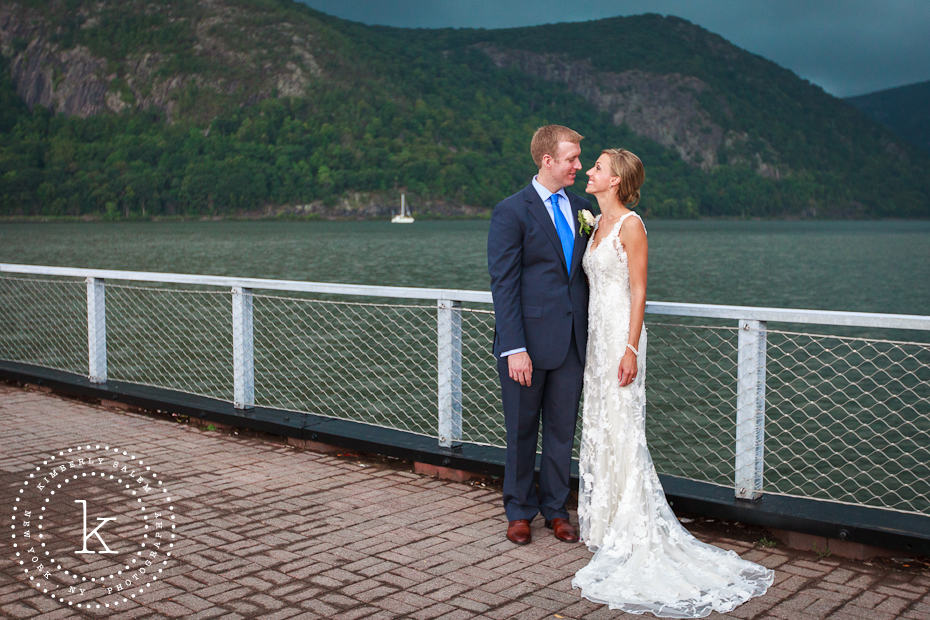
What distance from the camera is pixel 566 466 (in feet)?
14.8

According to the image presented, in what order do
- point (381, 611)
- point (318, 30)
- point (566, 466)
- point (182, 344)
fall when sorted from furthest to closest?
point (318, 30) < point (182, 344) < point (566, 466) < point (381, 611)

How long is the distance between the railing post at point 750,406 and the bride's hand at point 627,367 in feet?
2.05

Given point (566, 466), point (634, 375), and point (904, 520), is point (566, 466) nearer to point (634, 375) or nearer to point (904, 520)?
point (634, 375)

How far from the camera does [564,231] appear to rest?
14.3ft

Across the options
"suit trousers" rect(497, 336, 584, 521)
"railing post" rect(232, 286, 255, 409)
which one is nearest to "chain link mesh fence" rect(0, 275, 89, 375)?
"railing post" rect(232, 286, 255, 409)

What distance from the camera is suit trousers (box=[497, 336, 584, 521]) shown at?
4410 mm

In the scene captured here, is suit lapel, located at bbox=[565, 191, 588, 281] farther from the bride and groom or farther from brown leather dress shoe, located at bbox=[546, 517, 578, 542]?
brown leather dress shoe, located at bbox=[546, 517, 578, 542]

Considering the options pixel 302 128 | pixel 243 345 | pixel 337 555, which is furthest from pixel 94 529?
pixel 302 128

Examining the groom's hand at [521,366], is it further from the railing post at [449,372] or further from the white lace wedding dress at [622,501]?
the railing post at [449,372]

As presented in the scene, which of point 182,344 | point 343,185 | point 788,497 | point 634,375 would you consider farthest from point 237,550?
point 343,185

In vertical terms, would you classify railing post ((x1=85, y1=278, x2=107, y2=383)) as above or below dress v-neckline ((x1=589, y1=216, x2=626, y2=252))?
below

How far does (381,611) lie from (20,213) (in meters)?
166

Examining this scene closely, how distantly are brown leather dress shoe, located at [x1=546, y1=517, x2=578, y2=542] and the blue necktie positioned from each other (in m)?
1.18

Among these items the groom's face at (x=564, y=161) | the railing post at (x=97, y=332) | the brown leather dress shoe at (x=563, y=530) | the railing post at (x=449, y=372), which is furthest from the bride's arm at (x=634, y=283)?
the railing post at (x=97, y=332)
